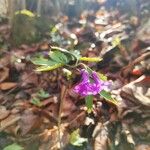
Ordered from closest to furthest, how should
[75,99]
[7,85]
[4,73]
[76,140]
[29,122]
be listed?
[76,140] < [29,122] < [75,99] < [7,85] < [4,73]

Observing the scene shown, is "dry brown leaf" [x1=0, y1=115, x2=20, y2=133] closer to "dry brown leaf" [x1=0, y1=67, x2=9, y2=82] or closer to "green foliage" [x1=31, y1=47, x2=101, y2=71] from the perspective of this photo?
"dry brown leaf" [x1=0, y1=67, x2=9, y2=82]

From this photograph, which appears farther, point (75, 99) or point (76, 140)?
point (75, 99)

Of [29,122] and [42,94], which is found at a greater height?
[42,94]

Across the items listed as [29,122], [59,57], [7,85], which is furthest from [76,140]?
[7,85]

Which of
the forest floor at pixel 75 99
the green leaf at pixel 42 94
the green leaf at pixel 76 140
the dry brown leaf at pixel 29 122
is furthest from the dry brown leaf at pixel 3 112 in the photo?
the green leaf at pixel 76 140

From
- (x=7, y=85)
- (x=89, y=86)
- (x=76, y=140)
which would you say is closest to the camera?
(x=89, y=86)

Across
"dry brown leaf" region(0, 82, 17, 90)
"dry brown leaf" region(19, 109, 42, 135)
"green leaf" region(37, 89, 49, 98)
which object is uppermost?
"dry brown leaf" region(0, 82, 17, 90)

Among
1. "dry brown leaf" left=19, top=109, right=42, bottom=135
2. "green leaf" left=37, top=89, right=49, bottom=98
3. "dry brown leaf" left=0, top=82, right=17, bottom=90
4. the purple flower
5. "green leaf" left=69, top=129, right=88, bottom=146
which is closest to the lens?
the purple flower

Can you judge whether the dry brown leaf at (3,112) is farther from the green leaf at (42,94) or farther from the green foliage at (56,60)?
the green foliage at (56,60)

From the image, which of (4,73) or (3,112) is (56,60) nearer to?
(3,112)

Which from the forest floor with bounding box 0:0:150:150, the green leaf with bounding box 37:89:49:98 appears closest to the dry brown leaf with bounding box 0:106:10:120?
the forest floor with bounding box 0:0:150:150

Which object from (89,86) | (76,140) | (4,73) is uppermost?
(4,73)

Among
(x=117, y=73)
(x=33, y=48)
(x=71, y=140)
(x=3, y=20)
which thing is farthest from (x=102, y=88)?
(x=3, y=20)
